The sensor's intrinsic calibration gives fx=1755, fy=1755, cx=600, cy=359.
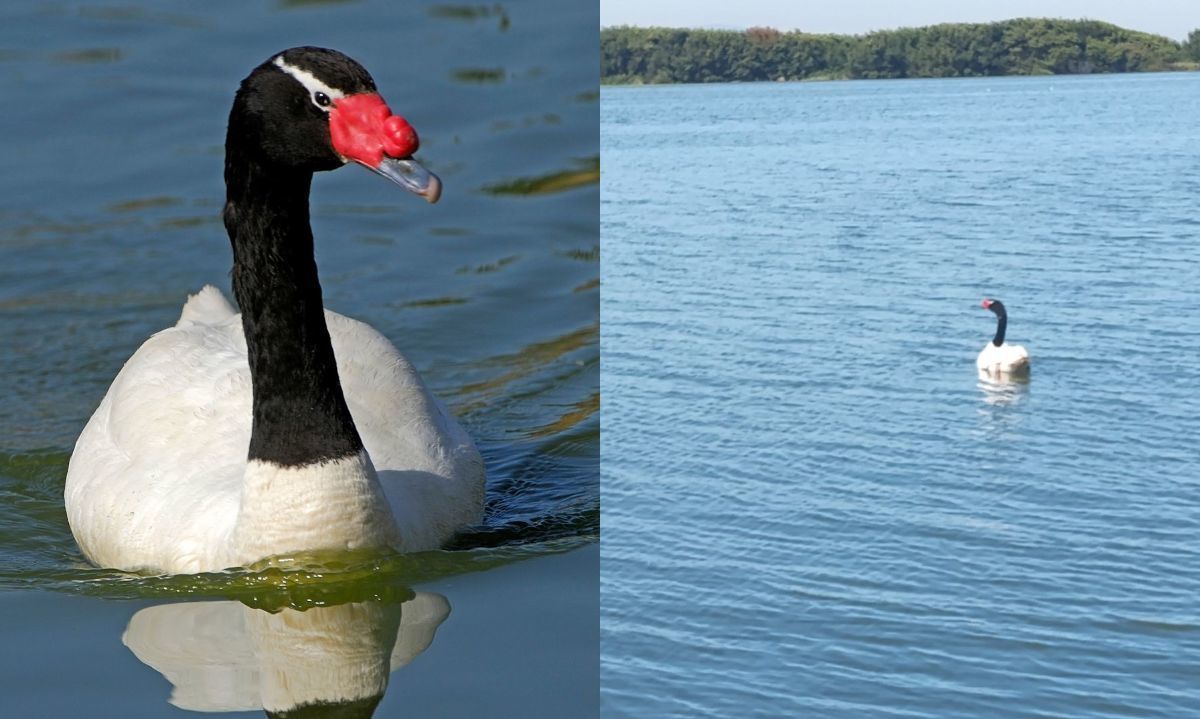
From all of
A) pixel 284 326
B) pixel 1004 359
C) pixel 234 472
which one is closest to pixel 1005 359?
pixel 1004 359

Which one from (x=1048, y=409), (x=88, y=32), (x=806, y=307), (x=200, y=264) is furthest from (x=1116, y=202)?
(x=200, y=264)

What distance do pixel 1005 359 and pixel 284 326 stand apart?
22.3 m

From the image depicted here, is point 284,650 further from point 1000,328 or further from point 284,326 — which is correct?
point 1000,328

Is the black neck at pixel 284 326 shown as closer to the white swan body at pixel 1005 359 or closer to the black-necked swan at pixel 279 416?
the black-necked swan at pixel 279 416

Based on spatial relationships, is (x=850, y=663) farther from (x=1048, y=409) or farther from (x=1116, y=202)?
(x=1116, y=202)

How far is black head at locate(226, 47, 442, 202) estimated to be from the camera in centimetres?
552

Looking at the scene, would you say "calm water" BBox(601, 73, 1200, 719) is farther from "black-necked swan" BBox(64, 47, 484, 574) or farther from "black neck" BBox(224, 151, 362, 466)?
"black neck" BBox(224, 151, 362, 466)

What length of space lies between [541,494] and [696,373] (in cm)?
1916

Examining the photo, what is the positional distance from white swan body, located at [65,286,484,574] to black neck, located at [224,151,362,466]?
0.11 m

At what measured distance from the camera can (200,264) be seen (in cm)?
1092

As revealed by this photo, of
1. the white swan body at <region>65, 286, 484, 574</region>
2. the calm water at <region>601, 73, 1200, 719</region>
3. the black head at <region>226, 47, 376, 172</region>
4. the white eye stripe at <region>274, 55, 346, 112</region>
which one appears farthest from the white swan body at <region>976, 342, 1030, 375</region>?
the white eye stripe at <region>274, 55, 346, 112</region>

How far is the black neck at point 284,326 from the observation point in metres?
6.30

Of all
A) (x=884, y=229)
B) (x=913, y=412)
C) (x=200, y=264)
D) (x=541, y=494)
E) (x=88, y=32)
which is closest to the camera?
(x=541, y=494)

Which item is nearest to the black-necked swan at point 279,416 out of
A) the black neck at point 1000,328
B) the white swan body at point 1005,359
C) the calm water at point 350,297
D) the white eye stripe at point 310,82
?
the white eye stripe at point 310,82
